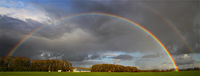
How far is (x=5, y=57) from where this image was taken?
191 metres

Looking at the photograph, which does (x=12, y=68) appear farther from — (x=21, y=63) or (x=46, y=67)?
(x=46, y=67)

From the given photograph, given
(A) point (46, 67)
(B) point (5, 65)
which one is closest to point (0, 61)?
(B) point (5, 65)

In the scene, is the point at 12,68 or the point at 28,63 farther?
the point at 28,63

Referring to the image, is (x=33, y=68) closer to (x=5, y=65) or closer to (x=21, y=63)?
(x=21, y=63)

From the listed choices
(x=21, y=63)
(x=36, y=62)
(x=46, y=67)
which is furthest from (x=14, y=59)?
(x=46, y=67)

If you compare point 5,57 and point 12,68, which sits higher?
point 5,57

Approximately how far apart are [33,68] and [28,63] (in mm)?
13521

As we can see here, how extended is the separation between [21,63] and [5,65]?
1674 centimetres

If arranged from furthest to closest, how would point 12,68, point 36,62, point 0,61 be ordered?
point 36,62, point 0,61, point 12,68

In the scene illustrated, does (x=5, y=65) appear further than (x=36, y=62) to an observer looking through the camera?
No

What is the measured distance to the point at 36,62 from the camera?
195500 mm

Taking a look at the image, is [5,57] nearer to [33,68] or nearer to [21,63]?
[21,63]

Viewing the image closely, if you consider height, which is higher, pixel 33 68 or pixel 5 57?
pixel 5 57

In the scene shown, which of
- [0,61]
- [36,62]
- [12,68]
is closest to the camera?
[12,68]
